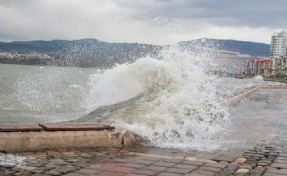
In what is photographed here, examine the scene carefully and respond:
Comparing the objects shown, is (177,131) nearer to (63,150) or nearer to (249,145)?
(249,145)

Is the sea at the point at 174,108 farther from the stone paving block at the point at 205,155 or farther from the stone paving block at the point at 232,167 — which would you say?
the stone paving block at the point at 232,167

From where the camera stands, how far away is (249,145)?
21.7 ft

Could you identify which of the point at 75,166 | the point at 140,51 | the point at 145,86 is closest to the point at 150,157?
the point at 75,166

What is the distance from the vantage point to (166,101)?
10.1 meters

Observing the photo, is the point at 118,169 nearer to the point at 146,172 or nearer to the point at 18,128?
Result: the point at 146,172

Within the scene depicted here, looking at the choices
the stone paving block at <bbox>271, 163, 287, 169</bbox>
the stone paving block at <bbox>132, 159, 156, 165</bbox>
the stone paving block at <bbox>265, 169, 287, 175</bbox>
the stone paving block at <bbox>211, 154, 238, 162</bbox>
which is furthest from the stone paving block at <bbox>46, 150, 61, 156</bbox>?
the stone paving block at <bbox>271, 163, 287, 169</bbox>

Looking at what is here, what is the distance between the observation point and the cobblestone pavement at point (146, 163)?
176 inches

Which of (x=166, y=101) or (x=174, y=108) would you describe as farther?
(x=166, y=101)

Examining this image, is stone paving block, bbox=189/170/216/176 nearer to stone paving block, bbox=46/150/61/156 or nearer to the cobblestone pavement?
the cobblestone pavement

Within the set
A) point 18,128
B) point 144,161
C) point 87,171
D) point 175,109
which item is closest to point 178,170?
point 144,161

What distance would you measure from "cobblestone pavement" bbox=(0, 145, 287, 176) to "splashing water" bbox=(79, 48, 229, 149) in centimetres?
82

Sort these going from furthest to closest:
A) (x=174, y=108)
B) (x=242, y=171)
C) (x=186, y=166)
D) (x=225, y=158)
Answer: (x=174, y=108)
(x=225, y=158)
(x=186, y=166)
(x=242, y=171)

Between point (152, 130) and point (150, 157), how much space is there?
1.53 meters

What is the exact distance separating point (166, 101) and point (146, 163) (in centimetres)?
516
